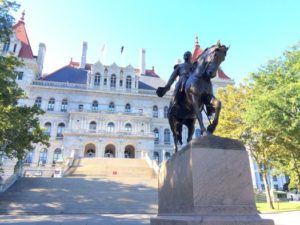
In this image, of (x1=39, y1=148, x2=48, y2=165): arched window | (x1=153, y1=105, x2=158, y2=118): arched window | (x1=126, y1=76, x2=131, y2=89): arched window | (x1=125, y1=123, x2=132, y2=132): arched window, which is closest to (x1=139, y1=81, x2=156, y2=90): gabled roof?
(x1=126, y1=76, x2=131, y2=89): arched window

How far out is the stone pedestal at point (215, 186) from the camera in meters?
3.95

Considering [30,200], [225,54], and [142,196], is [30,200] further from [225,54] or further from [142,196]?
[225,54]

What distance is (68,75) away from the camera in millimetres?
47531

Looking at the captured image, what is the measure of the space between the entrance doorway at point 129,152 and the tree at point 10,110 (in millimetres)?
22381

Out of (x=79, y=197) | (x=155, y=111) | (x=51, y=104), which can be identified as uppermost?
(x=51, y=104)

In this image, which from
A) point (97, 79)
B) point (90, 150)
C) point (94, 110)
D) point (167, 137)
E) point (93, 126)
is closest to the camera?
point (93, 126)

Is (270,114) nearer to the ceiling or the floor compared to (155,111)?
nearer to the floor

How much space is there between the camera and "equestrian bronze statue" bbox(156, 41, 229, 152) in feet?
16.5

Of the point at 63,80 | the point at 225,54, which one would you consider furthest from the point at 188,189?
the point at 63,80

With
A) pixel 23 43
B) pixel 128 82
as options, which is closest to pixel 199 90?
pixel 128 82

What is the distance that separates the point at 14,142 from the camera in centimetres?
1770

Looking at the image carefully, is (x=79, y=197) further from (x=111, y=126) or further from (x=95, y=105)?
(x=95, y=105)

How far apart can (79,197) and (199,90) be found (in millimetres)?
13800

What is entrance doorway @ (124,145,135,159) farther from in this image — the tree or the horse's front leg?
the horse's front leg
